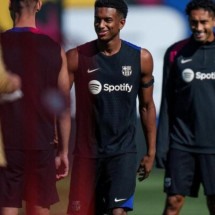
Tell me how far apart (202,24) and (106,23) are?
0.94 metres

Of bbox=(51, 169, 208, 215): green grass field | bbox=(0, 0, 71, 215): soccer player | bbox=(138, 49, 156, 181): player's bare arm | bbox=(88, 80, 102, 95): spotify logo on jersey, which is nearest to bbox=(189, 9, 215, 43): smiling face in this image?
bbox=(138, 49, 156, 181): player's bare arm

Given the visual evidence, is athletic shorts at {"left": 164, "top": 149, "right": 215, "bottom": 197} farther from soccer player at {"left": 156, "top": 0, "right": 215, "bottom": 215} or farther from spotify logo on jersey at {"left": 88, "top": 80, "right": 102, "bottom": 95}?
spotify logo on jersey at {"left": 88, "top": 80, "right": 102, "bottom": 95}

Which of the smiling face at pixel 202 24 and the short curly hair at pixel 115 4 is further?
the smiling face at pixel 202 24

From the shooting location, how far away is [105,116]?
787 cm

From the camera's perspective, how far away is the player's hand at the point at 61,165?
7.62 metres

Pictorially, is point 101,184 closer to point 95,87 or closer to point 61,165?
point 61,165

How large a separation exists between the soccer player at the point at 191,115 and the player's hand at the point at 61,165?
3.71ft

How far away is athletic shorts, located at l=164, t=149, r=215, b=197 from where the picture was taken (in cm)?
864

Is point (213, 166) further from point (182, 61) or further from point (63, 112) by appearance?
point (63, 112)

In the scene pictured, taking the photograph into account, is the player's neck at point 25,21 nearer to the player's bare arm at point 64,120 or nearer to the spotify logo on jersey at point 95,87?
the player's bare arm at point 64,120

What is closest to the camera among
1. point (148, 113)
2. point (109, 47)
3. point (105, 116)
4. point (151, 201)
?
point (105, 116)

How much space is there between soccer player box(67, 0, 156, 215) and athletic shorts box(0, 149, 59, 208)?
0.32 meters

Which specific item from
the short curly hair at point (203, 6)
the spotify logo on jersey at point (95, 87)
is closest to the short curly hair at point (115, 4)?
the spotify logo on jersey at point (95, 87)

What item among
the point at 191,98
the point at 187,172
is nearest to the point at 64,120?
the point at 191,98
